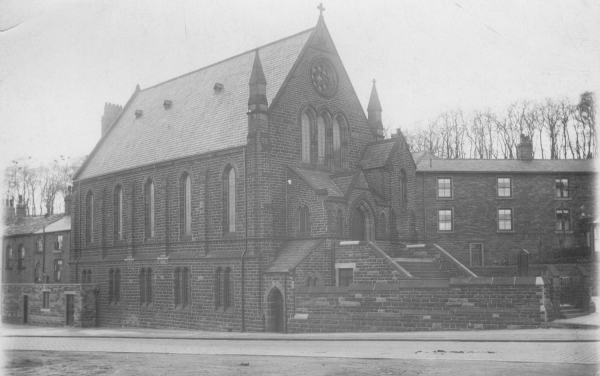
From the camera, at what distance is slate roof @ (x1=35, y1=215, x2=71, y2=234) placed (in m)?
54.8

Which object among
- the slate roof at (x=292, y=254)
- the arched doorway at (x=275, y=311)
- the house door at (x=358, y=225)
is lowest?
the arched doorway at (x=275, y=311)

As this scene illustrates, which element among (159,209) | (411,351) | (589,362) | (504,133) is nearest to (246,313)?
(159,209)

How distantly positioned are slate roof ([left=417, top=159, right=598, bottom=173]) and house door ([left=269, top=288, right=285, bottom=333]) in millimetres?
20894

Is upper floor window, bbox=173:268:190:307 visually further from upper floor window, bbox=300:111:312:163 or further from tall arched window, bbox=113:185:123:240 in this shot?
upper floor window, bbox=300:111:312:163

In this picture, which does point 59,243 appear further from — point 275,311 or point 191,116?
point 275,311

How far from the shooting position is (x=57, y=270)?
55.8m

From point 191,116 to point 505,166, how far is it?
22453 mm

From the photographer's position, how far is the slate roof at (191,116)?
36.2m

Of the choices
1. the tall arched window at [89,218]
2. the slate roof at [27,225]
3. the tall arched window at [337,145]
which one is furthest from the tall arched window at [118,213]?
the slate roof at [27,225]

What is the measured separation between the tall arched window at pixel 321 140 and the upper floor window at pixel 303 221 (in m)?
3.46

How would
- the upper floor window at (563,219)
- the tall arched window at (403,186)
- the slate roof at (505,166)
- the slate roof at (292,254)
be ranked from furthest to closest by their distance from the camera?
1. the upper floor window at (563,219)
2. the slate roof at (505,166)
3. the tall arched window at (403,186)
4. the slate roof at (292,254)

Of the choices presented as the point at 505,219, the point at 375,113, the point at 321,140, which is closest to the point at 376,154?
the point at 321,140

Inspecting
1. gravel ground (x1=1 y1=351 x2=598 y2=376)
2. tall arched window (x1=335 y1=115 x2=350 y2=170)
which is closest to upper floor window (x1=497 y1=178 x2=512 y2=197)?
tall arched window (x1=335 y1=115 x2=350 y2=170)

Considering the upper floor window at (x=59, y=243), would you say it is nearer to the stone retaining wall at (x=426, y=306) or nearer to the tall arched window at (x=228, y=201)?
the tall arched window at (x=228, y=201)
